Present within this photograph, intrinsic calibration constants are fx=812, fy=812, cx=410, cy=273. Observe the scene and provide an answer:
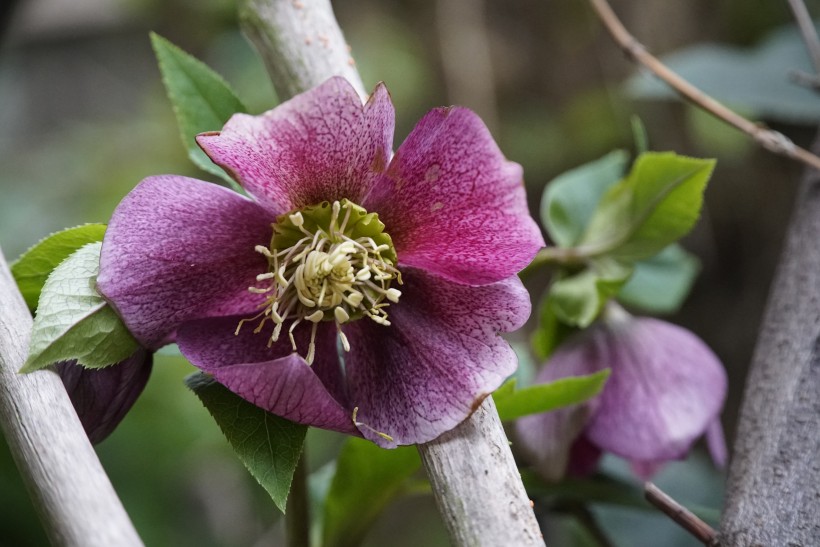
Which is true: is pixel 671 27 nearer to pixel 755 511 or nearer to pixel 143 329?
pixel 755 511

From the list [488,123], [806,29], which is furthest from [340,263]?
[488,123]

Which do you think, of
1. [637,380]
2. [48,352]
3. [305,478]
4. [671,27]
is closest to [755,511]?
[637,380]

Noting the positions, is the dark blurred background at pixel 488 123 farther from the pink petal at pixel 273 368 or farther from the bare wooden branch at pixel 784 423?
the pink petal at pixel 273 368

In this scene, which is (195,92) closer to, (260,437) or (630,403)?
(260,437)

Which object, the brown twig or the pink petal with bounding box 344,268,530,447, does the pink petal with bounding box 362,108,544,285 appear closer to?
the pink petal with bounding box 344,268,530,447

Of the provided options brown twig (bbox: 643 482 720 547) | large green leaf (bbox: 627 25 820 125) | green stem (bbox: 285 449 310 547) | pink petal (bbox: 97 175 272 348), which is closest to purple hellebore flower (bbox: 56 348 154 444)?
pink petal (bbox: 97 175 272 348)
